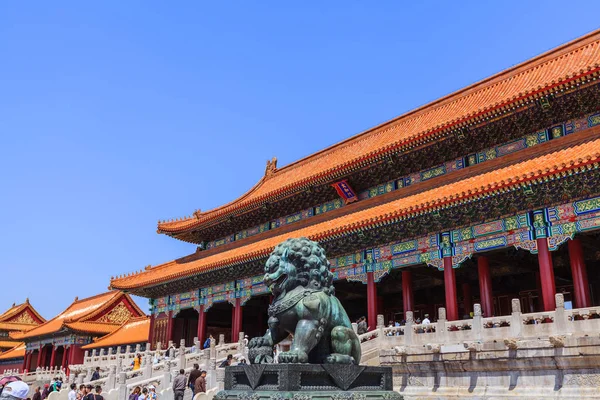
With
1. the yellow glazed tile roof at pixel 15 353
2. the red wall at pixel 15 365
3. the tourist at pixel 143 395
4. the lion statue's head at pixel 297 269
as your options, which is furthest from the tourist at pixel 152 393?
the red wall at pixel 15 365

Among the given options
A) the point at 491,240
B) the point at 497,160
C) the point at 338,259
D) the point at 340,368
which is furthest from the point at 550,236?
the point at 340,368

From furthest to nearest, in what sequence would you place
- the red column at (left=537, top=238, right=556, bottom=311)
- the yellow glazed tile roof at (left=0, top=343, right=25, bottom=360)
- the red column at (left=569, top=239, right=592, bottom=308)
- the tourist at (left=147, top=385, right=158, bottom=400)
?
the yellow glazed tile roof at (left=0, top=343, right=25, bottom=360)
the tourist at (left=147, top=385, right=158, bottom=400)
the red column at (left=537, top=238, right=556, bottom=311)
the red column at (left=569, top=239, right=592, bottom=308)

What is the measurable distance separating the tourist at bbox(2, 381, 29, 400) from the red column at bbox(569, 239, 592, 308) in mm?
11919

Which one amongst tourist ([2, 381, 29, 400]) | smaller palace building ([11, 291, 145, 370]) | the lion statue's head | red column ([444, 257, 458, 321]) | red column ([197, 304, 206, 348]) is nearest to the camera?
tourist ([2, 381, 29, 400])

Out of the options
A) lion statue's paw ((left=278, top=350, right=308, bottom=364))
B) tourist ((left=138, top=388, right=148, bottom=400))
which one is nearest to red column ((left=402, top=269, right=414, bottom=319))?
tourist ((left=138, top=388, right=148, bottom=400))

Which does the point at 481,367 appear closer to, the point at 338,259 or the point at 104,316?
the point at 338,259

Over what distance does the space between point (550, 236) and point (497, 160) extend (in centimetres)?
385

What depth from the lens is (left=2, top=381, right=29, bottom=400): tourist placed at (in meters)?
4.09

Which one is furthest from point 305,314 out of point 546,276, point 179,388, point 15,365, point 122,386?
point 15,365

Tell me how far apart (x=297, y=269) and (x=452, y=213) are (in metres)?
9.98

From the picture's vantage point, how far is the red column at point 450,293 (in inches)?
575

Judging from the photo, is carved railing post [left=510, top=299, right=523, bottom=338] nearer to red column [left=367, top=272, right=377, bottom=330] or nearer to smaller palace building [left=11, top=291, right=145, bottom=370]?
red column [left=367, top=272, right=377, bottom=330]

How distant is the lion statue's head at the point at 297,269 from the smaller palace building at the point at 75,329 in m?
35.2

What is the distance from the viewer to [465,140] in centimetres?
1703
